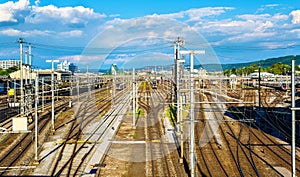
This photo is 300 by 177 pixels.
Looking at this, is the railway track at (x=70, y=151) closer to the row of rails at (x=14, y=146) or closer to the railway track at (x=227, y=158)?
the row of rails at (x=14, y=146)

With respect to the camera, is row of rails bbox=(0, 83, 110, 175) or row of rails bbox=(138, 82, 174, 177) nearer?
row of rails bbox=(138, 82, 174, 177)

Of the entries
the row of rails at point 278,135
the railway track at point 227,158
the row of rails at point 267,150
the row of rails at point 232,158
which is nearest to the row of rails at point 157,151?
the railway track at point 227,158

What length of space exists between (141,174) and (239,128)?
855 centimetres

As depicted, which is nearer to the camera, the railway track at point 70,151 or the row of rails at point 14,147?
the railway track at point 70,151

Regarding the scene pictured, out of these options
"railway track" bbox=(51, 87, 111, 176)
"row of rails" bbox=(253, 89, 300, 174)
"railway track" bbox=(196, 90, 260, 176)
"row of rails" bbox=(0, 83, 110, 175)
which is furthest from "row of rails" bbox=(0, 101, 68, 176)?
"row of rails" bbox=(253, 89, 300, 174)

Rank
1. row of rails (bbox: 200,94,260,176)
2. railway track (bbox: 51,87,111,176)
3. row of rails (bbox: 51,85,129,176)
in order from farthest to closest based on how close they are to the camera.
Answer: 1. row of rails (bbox: 51,85,129,176)
2. railway track (bbox: 51,87,111,176)
3. row of rails (bbox: 200,94,260,176)

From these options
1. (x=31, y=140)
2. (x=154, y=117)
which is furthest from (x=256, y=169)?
(x=154, y=117)

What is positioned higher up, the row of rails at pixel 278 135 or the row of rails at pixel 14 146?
the row of rails at pixel 278 135

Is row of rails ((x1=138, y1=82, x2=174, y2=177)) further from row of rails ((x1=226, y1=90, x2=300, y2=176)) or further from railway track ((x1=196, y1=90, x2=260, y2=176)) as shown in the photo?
row of rails ((x1=226, y1=90, x2=300, y2=176))

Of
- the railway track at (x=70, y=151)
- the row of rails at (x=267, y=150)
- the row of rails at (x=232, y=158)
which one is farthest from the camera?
the row of rails at (x=267, y=150)

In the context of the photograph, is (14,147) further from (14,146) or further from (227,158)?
(227,158)

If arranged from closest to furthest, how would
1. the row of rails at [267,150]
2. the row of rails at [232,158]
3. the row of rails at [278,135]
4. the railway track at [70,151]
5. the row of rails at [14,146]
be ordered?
the row of rails at [232,158]
the railway track at [70,151]
the row of rails at [267,150]
the row of rails at [14,146]
the row of rails at [278,135]

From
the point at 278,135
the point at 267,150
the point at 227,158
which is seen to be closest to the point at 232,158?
the point at 227,158

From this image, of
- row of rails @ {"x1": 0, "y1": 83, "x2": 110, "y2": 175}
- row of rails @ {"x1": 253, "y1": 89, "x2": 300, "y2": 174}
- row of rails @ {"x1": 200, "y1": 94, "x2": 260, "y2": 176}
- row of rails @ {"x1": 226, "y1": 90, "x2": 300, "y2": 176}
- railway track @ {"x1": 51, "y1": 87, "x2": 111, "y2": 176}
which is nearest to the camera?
row of rails @ {"x1": 200, "y1": 94, "x2": 260, "y2": 176}
